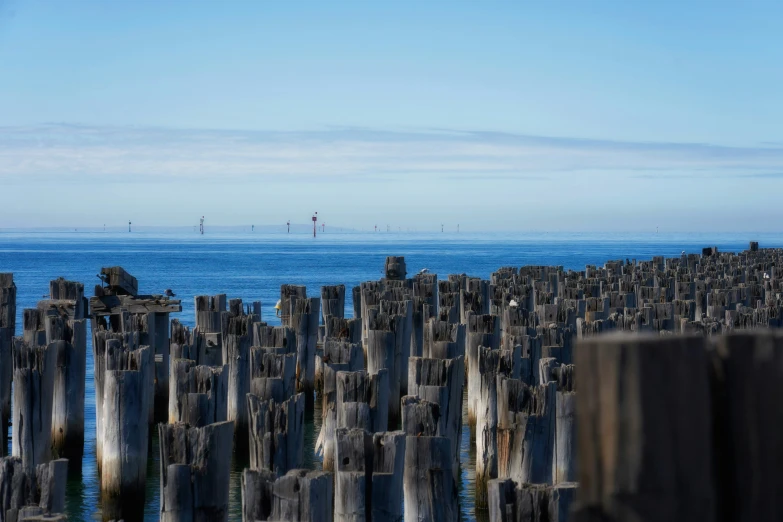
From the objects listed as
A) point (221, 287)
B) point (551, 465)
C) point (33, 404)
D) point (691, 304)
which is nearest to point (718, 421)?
point (551, 465)

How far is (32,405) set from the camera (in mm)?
9820

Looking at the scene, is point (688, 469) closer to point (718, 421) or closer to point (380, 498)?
point (718, 421)

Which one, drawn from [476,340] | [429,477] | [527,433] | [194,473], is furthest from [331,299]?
[194,473]

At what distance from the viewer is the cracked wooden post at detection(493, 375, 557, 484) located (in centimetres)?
772

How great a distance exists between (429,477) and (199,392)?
308cm

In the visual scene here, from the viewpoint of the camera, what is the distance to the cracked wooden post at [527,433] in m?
7.72

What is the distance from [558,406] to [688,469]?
5.88 metres

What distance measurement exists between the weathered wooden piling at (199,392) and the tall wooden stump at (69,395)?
1.94 meters

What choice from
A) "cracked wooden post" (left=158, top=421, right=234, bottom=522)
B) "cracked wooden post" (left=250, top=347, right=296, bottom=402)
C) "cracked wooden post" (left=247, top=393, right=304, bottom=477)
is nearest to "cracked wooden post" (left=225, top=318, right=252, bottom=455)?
"cracked wooden post" (left=250, top=347, right=296, bottom=402)

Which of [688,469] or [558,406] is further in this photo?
[558,406]

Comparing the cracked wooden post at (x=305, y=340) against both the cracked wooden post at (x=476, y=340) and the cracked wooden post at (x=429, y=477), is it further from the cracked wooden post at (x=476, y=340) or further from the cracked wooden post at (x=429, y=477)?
the cracked wooden post at (x=429, y=477)

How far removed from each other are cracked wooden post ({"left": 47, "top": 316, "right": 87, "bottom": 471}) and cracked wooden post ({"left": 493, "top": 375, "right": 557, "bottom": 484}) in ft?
18.5

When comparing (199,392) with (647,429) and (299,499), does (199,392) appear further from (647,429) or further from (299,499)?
(647,429)

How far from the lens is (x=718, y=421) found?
7.72 feet
